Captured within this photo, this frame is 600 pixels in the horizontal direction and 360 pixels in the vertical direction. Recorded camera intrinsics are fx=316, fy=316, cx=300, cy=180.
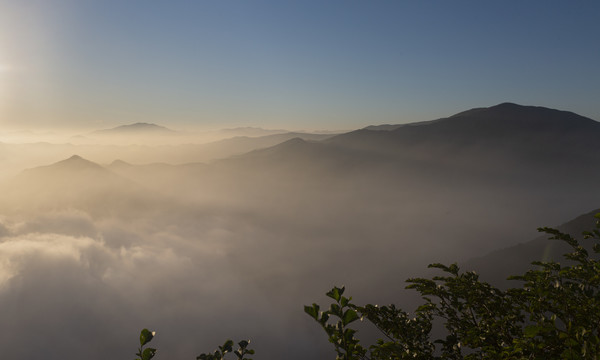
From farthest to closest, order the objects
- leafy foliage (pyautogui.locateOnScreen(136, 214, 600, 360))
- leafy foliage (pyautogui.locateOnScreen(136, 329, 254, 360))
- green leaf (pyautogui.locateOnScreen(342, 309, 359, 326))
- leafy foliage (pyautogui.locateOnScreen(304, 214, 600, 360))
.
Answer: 1. leafy foliage (pyautogui.locateOnScreen(304, 214, 600, 360))
2. leafy foliage (pyautogui.locateOnScreen(136, 214, 600, 360))
3. green leaf (pyautogui.locateOnScreen(342, 309, 359, 326))
4. leafy foliage (pyautogui.locateOnScreen(136, 329, 254, 360))

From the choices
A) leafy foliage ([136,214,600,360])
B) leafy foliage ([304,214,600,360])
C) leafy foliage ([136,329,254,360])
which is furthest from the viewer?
leafy foliage ([304,214,600,360])

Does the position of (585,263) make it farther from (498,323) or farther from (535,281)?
(498,323)

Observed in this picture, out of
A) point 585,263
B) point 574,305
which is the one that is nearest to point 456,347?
point 574,305

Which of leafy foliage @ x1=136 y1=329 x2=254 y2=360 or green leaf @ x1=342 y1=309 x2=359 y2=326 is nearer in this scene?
leafy foliage @ x1=136 y1=329 x2=254 y2=360

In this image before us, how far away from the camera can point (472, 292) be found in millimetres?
6844

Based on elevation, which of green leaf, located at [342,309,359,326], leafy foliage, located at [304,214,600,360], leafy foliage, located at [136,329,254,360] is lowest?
leafy foliage, located at [304,214,600,360]

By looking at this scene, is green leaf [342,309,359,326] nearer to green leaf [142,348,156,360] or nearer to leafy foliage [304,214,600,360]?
leafy foliage [304,214,600,360]

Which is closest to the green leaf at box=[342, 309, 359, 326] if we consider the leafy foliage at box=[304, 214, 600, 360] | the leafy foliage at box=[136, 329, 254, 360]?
the leafy foliage at box=[136, 329, 254, 360]

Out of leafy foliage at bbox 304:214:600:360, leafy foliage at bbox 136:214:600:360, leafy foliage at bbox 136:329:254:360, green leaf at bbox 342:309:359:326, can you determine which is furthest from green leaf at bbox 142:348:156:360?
leafy foliage at bbox 304:214:600:360

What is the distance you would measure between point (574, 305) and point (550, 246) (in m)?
251

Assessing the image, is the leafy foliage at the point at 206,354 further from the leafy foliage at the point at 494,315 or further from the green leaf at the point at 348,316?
the green leaf at the point at 348,316

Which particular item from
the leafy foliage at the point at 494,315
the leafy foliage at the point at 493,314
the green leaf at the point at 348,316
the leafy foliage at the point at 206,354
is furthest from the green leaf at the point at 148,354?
the leafy foliage at the point at 493,314

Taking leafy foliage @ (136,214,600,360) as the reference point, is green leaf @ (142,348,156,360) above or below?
above

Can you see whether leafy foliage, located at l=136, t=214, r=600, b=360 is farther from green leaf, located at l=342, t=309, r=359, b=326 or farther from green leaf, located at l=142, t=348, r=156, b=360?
green leaf, located at l=342, t=309, r=359, b=326
